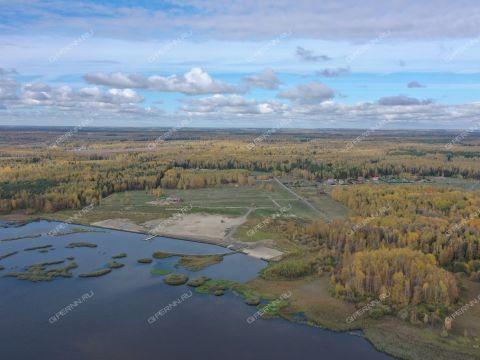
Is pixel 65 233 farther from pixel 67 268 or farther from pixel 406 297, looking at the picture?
pixel 406 297

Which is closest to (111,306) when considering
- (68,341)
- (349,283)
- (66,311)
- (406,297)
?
(66,311)

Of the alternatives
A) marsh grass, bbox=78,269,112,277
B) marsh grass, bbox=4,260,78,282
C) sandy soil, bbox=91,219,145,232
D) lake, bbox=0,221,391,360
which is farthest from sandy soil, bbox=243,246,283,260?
marsh grass, bbox=4,260,78,282

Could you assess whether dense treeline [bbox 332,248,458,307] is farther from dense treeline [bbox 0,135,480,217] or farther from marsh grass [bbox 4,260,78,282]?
dense treeline [bbox 0,135,480,217]

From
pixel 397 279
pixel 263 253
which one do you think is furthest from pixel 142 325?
pixel 397 279

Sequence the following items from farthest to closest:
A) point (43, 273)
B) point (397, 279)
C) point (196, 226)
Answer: point (196, 226) < point (43, 273) < point (397, 279)

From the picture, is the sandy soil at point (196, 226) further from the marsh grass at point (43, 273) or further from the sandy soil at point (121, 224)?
the marsh grass at point (43, 273)

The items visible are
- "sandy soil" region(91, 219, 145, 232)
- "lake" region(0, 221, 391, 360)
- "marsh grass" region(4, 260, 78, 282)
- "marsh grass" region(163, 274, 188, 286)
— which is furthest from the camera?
"sandy soil" region(91, 219, 145, 232)

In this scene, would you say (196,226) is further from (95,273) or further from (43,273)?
(43,273)

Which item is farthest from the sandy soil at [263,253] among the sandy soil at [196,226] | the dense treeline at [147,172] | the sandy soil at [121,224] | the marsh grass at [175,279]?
the dense treeline at [147,172]
